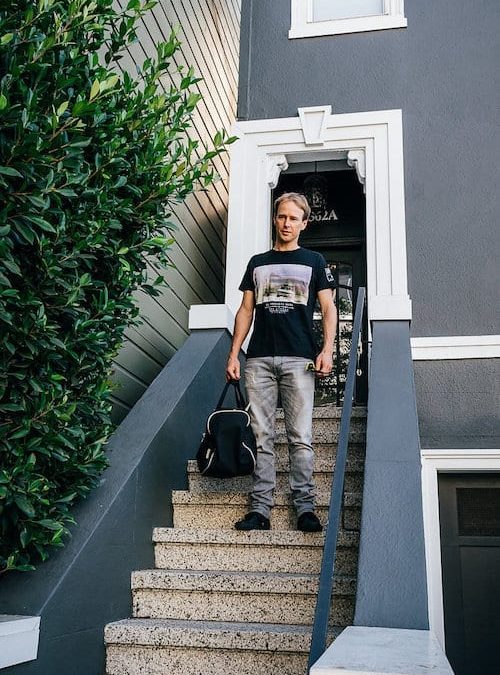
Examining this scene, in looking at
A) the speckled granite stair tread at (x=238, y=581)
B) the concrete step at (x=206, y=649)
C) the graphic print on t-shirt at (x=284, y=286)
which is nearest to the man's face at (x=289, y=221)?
the graphic print on t-shirt at (x=284, y=286)

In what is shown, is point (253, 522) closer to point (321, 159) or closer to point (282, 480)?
point (282, 480)

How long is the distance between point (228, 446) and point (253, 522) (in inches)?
14.5

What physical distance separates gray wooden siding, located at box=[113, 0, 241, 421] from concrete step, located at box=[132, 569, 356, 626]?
127 centimetres

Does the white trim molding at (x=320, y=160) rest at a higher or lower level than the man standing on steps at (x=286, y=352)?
higher

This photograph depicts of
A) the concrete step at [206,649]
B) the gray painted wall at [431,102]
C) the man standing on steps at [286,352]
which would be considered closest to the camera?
the concrete step at [206,649]

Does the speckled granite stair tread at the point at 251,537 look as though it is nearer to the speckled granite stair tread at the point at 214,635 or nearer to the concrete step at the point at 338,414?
the speckled granite stair tread at the point at 214,635

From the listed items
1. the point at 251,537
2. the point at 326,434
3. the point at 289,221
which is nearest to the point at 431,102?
the point at 289,221

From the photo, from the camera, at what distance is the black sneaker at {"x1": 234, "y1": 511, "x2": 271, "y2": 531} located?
315 centimetres

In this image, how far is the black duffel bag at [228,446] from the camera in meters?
3.26

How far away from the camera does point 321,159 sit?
5766 mm

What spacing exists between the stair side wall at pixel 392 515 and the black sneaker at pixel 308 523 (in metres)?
0.51

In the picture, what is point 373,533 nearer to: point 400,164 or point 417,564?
point 417,564

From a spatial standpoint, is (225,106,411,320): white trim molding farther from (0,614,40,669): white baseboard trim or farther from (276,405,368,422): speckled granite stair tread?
(0,614,40,669): white baseboard trim

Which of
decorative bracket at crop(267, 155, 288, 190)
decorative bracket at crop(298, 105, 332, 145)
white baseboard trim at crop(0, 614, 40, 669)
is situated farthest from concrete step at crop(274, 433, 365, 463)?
decorative bracket at crop(298, 105, 332, 145)
